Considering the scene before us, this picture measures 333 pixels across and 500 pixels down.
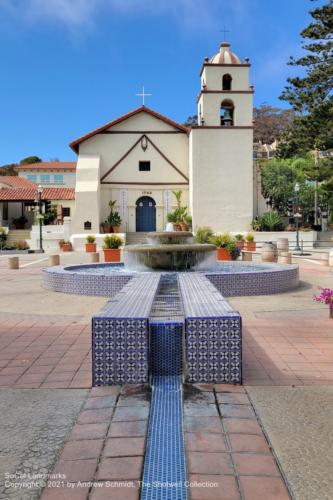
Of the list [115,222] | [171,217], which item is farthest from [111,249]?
[171,217]

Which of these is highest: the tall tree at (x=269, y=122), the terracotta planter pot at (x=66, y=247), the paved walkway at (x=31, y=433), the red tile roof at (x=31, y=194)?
the tall tree at (x=269, y=122)

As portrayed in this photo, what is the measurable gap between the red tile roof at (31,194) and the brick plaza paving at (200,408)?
3397cm

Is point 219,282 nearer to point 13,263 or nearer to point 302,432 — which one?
point 302,432

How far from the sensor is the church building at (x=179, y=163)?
3052 centimetres

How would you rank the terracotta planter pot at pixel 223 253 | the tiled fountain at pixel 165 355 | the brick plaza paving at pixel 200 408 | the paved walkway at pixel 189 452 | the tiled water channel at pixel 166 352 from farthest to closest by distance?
the terracotta planter pot at pixel 223 253, the tiled water channel at pixel 166 352, the tiled fountain at pixel 165 355, the brick plaza paving at pixel 200 408, the paved walkway at pixel 189 452

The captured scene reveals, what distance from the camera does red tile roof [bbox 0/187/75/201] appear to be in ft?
127

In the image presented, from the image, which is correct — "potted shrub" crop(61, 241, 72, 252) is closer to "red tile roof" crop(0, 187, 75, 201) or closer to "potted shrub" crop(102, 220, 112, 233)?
"potted shrub" crop(102, 220, 112, 233)

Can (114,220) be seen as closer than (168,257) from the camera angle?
No

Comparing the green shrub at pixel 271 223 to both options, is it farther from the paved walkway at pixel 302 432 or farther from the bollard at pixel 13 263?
the paved walkway at pixel 302 432

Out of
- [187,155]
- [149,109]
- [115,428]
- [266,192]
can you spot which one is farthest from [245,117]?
[115,428]

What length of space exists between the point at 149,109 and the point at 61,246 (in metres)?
12.6

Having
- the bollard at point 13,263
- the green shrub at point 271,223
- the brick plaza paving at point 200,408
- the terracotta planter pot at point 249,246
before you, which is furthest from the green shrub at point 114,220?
the brick plaza paving at point 200,408

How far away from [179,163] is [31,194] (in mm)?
14286

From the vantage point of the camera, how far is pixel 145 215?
33.8 metres
